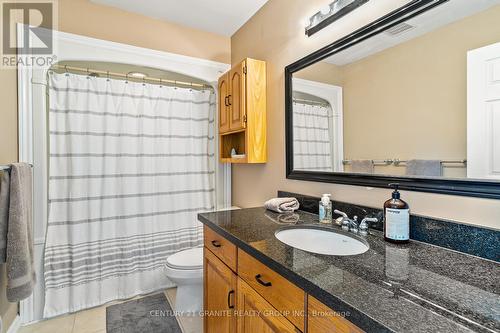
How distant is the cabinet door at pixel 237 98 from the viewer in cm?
199

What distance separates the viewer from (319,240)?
1.27m

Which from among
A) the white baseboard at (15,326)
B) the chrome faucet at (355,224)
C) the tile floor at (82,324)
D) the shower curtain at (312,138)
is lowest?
the tile floor at (82,324)

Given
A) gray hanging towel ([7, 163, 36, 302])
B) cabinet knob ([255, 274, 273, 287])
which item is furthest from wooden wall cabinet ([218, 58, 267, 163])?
gray hanging towel ([7, 163, 36, 302])

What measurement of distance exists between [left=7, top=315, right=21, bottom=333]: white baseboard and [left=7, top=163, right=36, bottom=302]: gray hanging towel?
0.66 meters

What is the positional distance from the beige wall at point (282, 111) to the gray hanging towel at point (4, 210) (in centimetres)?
159

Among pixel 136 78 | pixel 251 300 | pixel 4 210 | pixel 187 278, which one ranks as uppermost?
pixel 136 78

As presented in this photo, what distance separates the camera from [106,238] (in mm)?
2090

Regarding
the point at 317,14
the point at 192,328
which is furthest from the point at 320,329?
the point at 317,14

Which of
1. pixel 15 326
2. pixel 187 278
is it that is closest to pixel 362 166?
pixel 187 278

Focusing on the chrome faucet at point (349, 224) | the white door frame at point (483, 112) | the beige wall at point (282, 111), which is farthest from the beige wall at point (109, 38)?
the white door frame at point (483, 112)

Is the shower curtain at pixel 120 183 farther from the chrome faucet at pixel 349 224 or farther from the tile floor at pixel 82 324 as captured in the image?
the chrome faucet at pixel 349 224

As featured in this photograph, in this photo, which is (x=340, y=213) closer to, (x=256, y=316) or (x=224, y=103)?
(x=256, y=316)

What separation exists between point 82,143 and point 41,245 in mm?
814

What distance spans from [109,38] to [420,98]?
2.28 m
